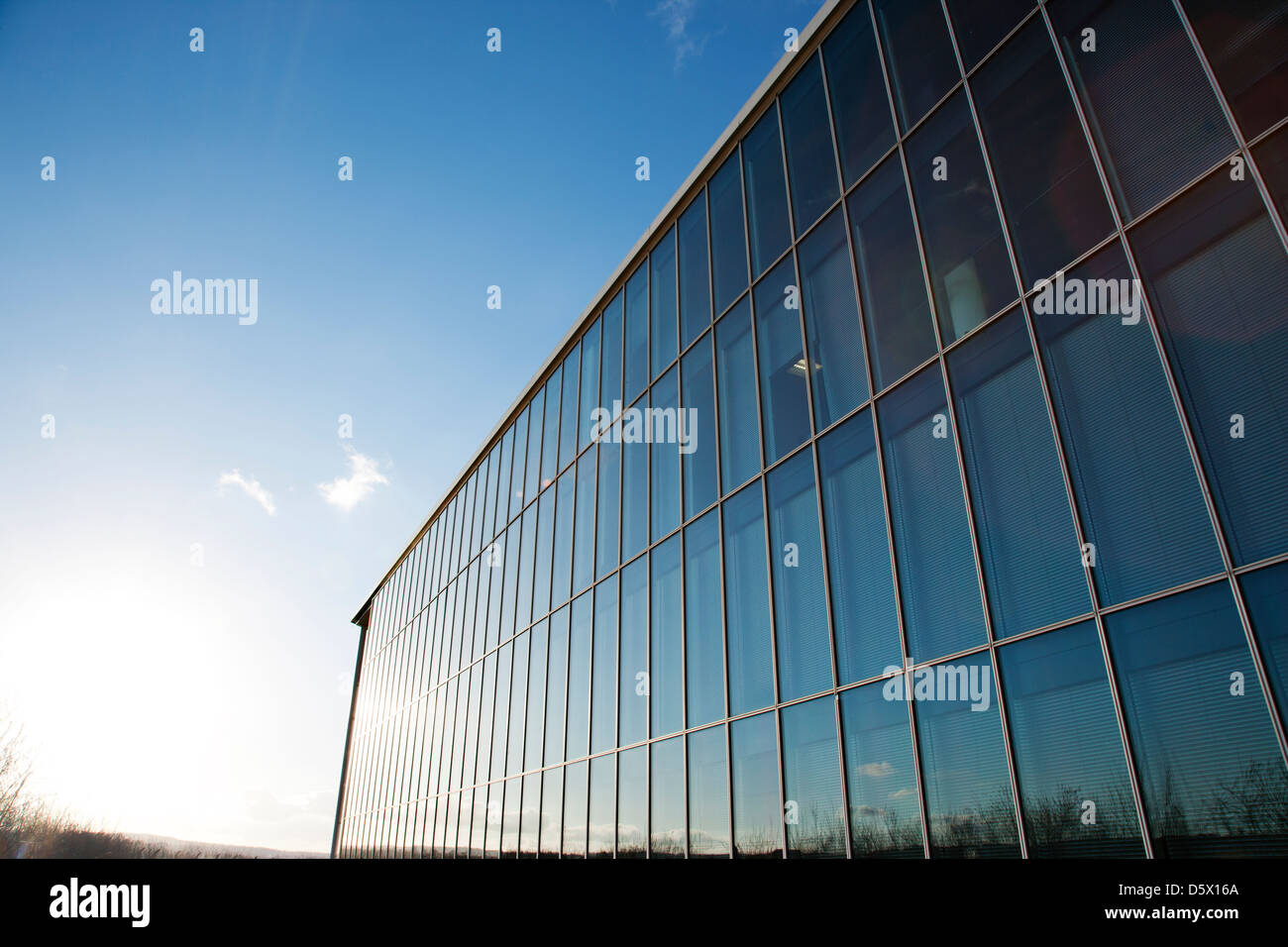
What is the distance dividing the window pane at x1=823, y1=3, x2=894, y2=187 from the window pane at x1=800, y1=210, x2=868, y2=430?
96 centimetres

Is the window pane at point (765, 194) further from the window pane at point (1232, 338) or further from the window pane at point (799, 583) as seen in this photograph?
the window pane at point (1232, 338)

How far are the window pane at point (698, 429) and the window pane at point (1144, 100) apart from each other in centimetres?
808

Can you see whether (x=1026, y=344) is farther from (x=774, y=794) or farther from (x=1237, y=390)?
(x=774, y=794)

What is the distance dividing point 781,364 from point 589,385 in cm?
939

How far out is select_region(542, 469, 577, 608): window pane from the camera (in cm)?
2053

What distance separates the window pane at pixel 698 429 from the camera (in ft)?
48.9

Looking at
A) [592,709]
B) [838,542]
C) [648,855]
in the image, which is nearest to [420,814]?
[592,709]

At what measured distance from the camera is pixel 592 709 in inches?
696

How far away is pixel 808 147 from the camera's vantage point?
13.5m

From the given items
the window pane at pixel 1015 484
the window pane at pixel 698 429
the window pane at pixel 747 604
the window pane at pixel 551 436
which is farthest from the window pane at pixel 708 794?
the window pane at pixel 551 436

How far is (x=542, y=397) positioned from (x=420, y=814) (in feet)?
55.7

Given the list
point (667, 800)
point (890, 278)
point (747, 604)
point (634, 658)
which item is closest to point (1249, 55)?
point (890, 278)

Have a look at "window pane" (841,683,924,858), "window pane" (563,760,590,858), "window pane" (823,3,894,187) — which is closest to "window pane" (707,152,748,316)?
"window pane" (823,3,894,187)

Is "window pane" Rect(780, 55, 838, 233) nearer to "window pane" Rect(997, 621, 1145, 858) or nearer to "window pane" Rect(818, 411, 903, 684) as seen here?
"window pane" Rect(818, 411, 903, 684)
